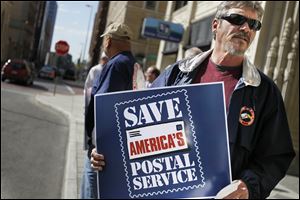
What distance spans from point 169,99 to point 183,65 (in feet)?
0.95

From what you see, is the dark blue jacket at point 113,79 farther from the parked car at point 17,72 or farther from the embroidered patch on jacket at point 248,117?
the parked car at point 17,72

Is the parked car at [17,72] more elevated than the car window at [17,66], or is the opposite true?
the car window at [17,66]

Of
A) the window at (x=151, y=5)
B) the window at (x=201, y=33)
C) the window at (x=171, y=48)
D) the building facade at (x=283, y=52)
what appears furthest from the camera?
the window at (x=151, y=5)

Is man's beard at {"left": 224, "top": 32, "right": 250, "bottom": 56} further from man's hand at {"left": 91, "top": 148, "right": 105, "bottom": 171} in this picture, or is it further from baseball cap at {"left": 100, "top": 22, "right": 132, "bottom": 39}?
baseball cap at {"left": 100, "top": 22, "right": 132, "bottom": 39}

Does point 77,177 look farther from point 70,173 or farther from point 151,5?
point 151,5

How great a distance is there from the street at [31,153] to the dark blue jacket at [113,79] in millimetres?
2805

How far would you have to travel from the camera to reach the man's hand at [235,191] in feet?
7.24

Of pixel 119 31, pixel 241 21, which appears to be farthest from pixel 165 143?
pixel 119 31

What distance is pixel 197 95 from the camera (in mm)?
2379

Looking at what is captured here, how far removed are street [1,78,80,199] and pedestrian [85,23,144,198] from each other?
111 inches

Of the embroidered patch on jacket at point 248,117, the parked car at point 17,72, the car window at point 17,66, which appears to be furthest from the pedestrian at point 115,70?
the car window at point 17,66

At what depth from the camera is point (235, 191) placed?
221cm

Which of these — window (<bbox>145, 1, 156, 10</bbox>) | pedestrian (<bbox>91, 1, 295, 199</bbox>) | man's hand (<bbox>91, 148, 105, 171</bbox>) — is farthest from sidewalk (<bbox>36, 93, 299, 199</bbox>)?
window (<bbox>145, 1, 156, 10</bbox>)

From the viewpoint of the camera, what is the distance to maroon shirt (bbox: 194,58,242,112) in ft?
8.02
